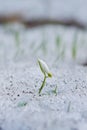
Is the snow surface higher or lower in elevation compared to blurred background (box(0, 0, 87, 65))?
higher

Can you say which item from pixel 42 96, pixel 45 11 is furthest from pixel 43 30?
pixel 42 96

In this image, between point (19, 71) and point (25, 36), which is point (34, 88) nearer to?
point (19, 71)

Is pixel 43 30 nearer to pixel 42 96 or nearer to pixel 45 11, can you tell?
pixel 45 11

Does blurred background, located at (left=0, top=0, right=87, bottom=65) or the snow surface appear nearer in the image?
the snow surface

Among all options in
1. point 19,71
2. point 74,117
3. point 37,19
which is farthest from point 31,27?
point 74,117

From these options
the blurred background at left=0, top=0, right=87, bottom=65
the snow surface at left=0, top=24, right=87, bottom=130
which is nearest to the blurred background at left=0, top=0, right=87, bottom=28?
the blurred background at left=0, top=0, right=87, bottom=65

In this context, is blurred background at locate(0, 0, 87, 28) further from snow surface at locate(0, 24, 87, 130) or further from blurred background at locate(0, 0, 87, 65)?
snow surface at locate(0, 24, 87, 130)

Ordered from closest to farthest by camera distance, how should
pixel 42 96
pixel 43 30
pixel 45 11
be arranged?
pixel 42 96
pixel 43 30
pixel 45 11

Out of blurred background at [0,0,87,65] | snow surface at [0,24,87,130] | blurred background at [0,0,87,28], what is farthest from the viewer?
blurred background at [0,0,87,28]

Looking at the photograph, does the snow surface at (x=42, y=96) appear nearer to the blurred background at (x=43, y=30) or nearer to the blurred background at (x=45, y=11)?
the blurred background at (x=43, y=30)

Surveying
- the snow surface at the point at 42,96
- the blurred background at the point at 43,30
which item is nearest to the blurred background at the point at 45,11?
the blurred background at the point at 43,30

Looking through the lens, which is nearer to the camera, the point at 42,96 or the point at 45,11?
the point at 42,96

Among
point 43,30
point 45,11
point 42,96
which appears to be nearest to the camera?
point 42,96
